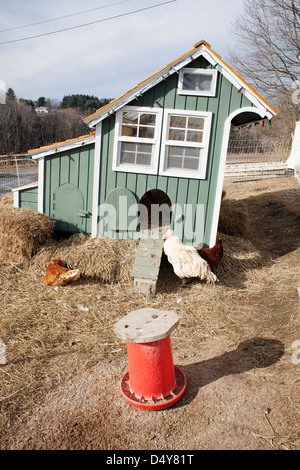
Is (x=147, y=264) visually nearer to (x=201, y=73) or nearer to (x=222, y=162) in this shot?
(x=222, y=162)

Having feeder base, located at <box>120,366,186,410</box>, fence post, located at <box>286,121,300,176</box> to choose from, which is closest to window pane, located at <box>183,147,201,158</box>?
feeder base, located at <box>120,366,186,410</box>

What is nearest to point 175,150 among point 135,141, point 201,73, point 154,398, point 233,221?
point 135,141

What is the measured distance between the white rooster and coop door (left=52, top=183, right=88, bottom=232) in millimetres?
2068

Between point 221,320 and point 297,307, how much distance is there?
126 centimetres

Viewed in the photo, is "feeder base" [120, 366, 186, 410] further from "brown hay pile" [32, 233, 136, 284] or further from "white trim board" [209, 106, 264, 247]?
"white trim board" [209, 106, 264, 247]

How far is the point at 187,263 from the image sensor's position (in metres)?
5.98

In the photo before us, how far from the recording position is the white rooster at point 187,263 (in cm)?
596

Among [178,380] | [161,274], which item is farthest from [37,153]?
[178,380]

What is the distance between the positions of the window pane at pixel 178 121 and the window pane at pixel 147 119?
0.36m

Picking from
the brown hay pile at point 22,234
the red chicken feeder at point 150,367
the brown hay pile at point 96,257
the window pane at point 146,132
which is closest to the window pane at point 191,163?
the window pane at point 146,132

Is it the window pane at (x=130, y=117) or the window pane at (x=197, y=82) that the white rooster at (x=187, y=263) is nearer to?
the window pane at (x=130, y=117)

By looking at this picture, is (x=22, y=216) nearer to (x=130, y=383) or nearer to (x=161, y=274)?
(x=161, y=274)

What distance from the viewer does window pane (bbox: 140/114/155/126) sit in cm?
657

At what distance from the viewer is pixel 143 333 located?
3.27 metres
